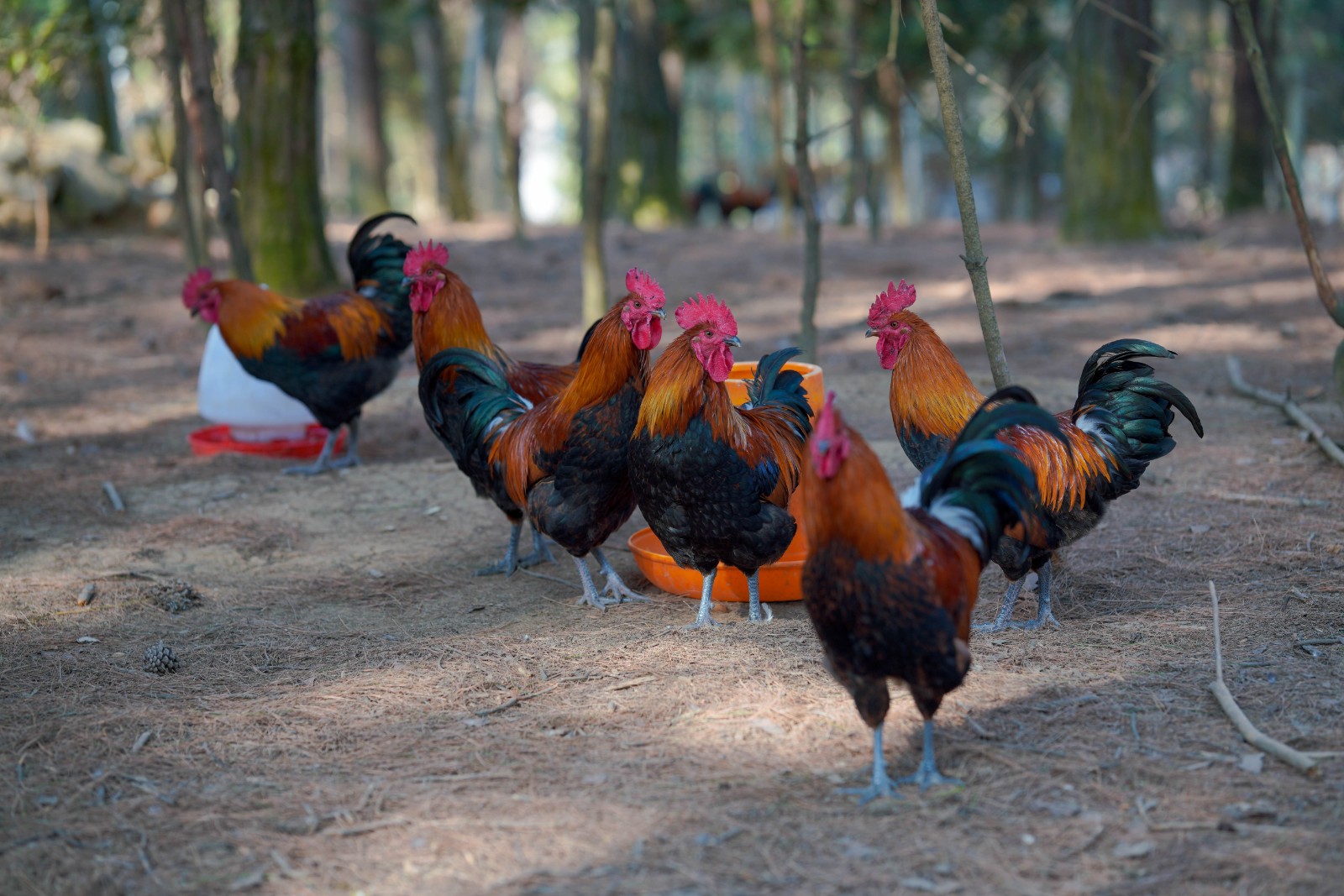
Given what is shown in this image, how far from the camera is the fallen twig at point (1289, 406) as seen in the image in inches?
265

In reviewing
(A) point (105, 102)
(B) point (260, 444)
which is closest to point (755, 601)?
(B) point (260, 444)

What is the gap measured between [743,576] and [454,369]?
1999 mm

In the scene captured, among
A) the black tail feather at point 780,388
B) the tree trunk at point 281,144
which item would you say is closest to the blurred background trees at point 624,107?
the tree trunk at point 281,144

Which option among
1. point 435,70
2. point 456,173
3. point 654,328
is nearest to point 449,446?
point 654,328

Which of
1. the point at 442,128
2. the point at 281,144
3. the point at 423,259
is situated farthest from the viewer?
the point at 442,128

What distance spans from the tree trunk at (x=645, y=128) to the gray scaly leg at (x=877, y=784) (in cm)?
1705

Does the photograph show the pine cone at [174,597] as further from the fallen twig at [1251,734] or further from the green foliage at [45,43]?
the green foliage at [45,43]

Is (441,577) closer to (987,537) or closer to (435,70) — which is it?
(987,537)

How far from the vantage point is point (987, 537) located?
368cm

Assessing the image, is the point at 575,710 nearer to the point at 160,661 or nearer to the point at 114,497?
the point at 160,661

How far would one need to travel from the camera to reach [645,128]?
64.1 ft

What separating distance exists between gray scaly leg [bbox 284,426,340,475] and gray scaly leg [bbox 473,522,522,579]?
2.38 m

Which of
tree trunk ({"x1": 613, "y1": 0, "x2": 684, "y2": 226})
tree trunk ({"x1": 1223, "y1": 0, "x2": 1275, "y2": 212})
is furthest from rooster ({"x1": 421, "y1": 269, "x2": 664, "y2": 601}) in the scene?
tree trunk ({"x1": 1223, "y1": 0, "x2": 1275, "y2": 212})

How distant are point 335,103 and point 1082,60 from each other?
36901 millimetres
